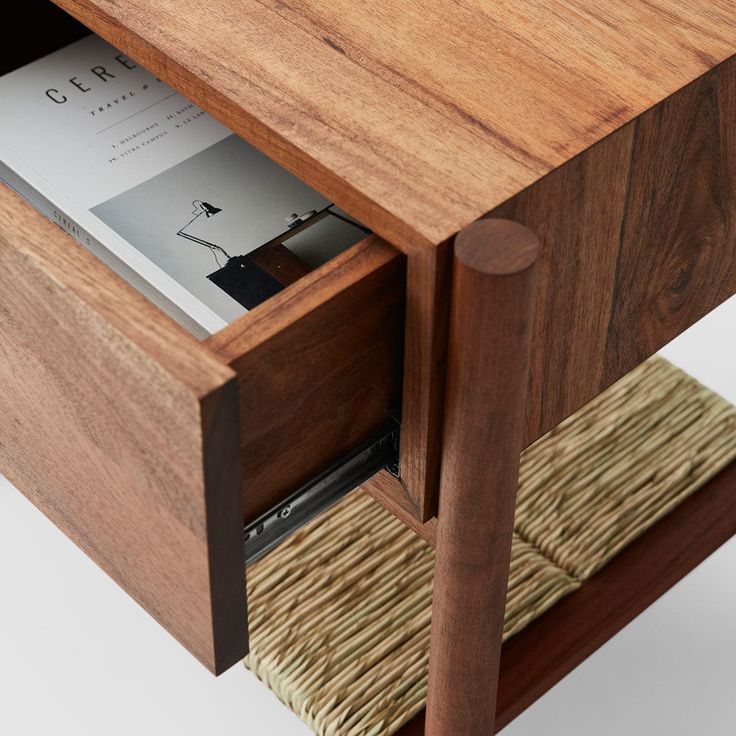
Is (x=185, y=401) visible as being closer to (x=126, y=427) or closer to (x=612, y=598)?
(x=126, y=427)

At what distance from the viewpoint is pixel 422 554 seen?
1.15 m

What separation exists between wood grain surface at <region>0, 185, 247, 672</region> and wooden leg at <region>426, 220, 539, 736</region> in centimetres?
12

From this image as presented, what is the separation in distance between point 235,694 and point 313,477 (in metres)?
0.44

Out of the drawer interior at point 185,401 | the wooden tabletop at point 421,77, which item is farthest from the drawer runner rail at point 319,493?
the wooden tabletop at point 421,77

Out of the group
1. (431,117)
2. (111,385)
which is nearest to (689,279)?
(431,117)

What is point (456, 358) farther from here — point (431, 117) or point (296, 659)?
point (296, 659)

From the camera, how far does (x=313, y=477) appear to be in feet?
2.41

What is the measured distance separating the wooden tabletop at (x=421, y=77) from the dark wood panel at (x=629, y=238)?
0.02m

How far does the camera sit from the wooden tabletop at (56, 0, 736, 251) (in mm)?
695

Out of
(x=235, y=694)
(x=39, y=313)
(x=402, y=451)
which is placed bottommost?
(x=235, y=694)

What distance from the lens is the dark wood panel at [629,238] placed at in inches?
28.4

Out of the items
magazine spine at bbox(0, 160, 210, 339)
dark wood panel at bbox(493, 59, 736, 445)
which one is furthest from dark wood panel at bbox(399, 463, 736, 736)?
magazine spine at bbox(0, 160, 210, 339)

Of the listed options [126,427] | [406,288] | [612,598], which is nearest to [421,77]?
[406,288]

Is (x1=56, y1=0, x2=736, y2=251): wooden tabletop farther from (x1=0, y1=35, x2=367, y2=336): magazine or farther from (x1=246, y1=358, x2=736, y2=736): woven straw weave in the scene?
(x1=246, y1=358, x2=736, y2=736): woven straw weave
